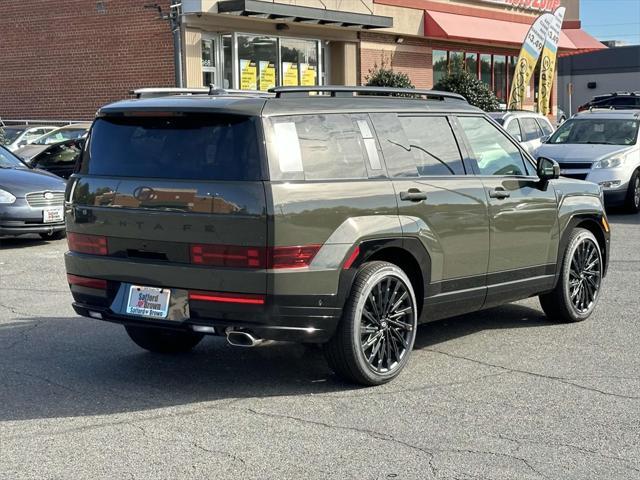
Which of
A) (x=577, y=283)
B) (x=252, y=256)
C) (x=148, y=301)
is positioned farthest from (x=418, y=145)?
(x=577, y=283)

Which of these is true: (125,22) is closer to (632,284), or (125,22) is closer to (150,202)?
(632,284)

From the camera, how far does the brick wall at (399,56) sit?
97.7ft

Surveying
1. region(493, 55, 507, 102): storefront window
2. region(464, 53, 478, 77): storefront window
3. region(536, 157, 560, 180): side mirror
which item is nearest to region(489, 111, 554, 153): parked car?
region(536, 157, 560, 180): side mirror

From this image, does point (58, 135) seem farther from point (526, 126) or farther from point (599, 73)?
point (599, 73)

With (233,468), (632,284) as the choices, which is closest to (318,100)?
(233,468)

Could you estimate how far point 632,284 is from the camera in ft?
32.6

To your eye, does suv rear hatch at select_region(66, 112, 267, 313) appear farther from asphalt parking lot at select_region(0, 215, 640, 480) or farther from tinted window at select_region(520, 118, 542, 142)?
tinted window at select_region(520, 118, 542, 142)

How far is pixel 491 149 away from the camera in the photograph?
7363mm

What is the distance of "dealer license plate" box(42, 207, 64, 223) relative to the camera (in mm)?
13133

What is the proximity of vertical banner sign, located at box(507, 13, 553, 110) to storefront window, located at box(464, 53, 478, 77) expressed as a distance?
6416 millimetres

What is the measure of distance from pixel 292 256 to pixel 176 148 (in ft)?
3.35

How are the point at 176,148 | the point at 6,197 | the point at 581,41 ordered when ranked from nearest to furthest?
the point at 176,148 < the point at 6,197 < the point at 581,41

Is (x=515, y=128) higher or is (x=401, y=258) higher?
(x=401, y=258)

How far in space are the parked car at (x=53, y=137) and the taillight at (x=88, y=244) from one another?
45.9 feet
